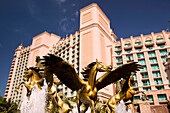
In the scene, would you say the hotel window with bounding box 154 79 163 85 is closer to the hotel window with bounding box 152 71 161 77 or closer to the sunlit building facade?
the sunlit building facade

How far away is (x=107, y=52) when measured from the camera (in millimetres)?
42000

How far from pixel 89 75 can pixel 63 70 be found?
1.23m

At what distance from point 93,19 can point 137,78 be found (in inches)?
787

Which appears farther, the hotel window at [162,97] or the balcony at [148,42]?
the balcony at [148,42]

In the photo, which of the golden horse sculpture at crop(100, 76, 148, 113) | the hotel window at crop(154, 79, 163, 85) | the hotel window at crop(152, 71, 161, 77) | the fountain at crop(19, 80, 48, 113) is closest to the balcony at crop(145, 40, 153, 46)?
the hotel window at crop(152, 71, 161, 77)

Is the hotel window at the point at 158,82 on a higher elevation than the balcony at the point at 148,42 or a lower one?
lower

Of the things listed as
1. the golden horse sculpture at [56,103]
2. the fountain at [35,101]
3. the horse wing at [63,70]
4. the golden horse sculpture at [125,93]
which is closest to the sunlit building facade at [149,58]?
the golden horse sculpture at [125,93]

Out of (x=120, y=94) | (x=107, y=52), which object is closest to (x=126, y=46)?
(x=107, y=52)

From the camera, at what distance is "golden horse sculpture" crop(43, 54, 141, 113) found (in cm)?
642

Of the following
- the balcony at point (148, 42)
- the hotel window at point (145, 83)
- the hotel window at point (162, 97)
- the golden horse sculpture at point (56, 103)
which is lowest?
the golden horse sculpture at point (56, 103)

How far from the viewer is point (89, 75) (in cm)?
691

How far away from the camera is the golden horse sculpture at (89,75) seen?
253 inches

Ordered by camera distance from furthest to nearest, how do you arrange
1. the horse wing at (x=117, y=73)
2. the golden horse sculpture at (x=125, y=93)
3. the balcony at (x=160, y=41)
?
1. the balcony at (x=160, y=41)
2. the golden horse sculpture at (x=125, y=93)
3. the horse wing at (x=117, y=73)

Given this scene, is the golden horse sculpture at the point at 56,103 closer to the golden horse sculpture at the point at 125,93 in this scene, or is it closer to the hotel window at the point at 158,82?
the golden horse sculpture at the point at 125,93
